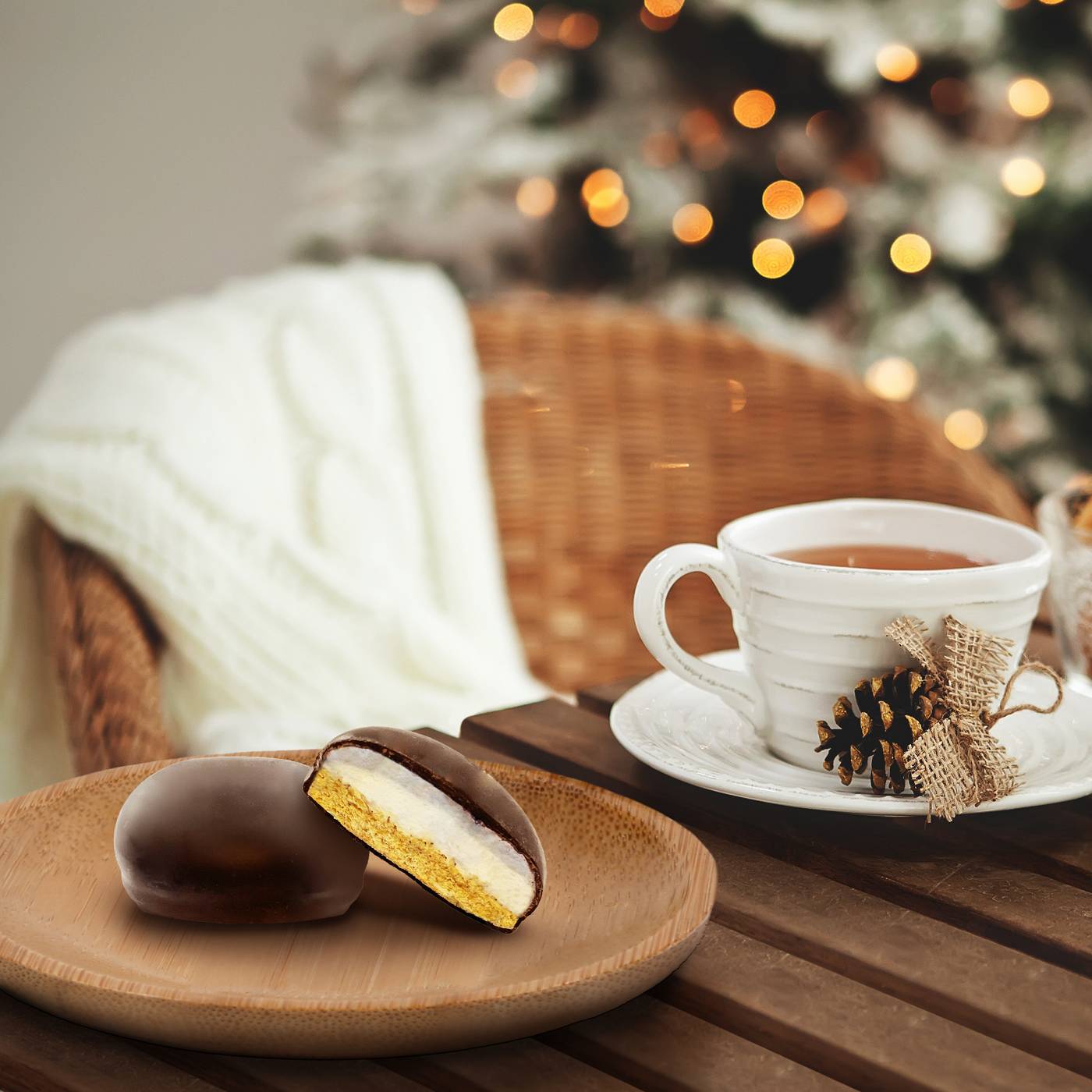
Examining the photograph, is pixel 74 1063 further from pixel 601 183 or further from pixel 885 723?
pixel 601 183

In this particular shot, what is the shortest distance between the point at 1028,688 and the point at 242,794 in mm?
381

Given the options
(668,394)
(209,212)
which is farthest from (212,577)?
(209,212)

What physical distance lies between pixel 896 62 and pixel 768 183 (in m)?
0.26

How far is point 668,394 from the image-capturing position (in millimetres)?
1356

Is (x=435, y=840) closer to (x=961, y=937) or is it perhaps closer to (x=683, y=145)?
(x=961, y=937)

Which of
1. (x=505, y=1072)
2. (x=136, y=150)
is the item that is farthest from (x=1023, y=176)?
(x=505, y=1072)

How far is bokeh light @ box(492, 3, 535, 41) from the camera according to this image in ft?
6.86

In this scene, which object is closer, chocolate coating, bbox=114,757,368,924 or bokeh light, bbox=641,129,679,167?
chocolate coating, bbox=114,757,368,924

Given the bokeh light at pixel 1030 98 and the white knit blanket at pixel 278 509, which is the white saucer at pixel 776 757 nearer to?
the white knit blanket at pixel 278 509

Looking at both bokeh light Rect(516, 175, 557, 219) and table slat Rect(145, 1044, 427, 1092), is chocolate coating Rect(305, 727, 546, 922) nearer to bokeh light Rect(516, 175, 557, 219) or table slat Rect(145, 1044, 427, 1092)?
table slat Rect(145, 1044, 427, 1092)

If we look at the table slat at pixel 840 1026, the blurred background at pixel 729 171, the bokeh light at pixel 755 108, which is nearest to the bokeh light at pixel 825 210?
the blurred background at pixel 729 171

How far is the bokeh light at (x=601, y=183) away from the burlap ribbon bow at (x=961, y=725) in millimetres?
1726

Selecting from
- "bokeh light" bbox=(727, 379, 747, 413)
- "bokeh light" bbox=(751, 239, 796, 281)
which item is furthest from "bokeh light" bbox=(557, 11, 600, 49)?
"bokeh light" bbox=(727, 379, 747, 413)

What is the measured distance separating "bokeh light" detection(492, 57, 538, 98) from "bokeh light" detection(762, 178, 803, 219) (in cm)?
40
